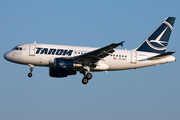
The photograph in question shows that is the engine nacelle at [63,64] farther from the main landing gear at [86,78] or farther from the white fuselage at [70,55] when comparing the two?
the main landing gear at [86,78]

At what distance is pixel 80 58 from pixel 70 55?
1.63 m

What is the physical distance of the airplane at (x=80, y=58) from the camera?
43.3 metres

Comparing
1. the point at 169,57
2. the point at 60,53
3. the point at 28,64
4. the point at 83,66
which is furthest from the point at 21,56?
the point at 169,57

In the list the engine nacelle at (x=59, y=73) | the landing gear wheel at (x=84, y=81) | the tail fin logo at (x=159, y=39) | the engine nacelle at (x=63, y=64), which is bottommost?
the landing gear wheel at (x=84, y=81)

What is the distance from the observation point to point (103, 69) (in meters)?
45.4

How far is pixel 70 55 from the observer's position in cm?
4478

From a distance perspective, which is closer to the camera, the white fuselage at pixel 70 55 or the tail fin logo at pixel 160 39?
the white fuselage at pixel 70 55

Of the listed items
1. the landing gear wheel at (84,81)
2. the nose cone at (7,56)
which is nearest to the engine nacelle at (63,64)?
the landing gear wheel at (84,81)

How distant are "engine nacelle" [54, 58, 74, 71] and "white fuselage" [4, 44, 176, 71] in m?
1.17

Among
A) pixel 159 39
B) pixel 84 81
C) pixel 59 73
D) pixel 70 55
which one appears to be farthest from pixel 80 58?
pixel 159 39

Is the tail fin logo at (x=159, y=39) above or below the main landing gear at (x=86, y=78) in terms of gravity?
above

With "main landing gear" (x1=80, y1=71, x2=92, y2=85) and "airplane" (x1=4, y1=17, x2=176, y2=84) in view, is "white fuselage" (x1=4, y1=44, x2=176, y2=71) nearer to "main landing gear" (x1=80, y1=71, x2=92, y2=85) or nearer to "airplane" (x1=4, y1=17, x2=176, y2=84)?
"airplane" (x1=4, y1=17, x2=176, y2=84)

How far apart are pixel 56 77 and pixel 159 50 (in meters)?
14.7

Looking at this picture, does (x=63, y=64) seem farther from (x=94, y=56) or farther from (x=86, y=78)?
(x=86, y=78)
